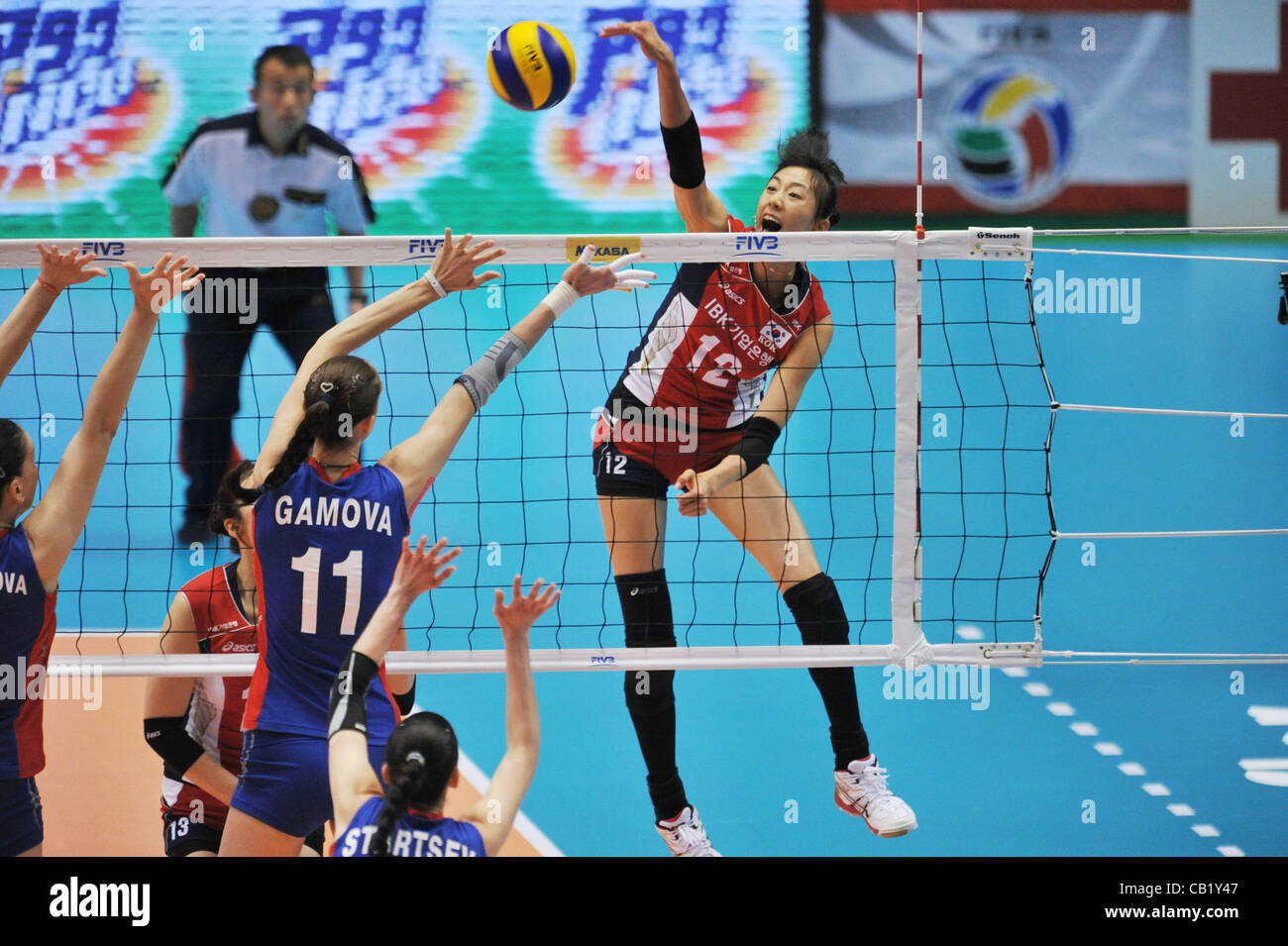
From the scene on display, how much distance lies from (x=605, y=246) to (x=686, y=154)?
1.39 ft

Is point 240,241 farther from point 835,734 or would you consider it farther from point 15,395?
point 15,395

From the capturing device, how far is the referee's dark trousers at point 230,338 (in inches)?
272

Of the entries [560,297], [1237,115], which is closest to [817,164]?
[560,297]

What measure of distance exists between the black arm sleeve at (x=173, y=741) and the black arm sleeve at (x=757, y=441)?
1.87 metres

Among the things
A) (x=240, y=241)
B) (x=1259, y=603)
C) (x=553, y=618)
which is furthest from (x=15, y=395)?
(x=1259, y=603)

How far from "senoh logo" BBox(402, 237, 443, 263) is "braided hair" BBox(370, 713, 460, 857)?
1879mm

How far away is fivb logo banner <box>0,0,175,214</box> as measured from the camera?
1253 centimetres

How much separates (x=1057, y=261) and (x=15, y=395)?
28.9 ft

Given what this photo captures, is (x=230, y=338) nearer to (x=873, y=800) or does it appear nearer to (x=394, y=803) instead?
(x=873, y=800)

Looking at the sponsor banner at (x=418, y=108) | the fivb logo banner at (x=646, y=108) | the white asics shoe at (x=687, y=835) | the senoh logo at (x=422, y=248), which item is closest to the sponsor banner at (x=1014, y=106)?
the fivb logo banner at (x=646, y=108)

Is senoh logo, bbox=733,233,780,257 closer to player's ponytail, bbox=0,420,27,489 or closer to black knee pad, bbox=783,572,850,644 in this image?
black knee pad, bbox=783,572,850,644

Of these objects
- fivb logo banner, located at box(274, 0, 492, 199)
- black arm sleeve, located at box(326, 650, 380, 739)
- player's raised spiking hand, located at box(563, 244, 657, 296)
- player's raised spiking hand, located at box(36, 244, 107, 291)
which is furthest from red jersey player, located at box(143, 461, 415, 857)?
fivb logo banner, located at box(274, 0, 492, 199)

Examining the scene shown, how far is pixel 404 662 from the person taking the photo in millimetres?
4188
